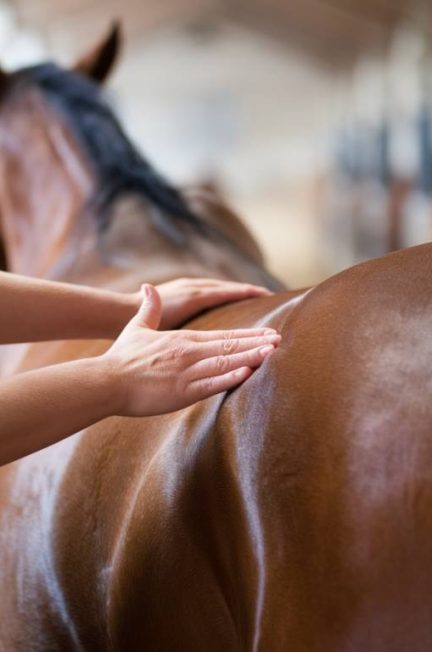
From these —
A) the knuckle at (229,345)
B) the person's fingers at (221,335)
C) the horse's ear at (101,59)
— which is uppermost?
the horse's ear at (101,59)

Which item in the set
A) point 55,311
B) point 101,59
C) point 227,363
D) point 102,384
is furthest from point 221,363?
point 101,59

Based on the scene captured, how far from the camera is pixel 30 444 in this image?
95 cm

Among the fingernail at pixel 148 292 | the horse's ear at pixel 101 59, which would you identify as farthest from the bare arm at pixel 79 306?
the horse's ear at pixel 101 59

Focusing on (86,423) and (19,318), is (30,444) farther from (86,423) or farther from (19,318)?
(19,318)

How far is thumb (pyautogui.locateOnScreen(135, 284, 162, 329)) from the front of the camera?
109 centimetres

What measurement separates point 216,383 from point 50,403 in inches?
6.1

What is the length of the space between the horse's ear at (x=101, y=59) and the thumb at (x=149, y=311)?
128cm

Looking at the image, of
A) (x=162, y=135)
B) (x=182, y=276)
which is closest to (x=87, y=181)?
(x=182, y=276)

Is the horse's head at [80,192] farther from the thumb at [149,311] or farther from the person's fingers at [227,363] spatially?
the person's fingers at [227,363]

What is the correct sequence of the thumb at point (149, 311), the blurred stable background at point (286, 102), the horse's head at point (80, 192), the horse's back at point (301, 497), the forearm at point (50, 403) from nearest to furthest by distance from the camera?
the horse's back at point (301, 497)
the forearm at point (50, 403)
the thumb at point (149, 311)
the horse's head at point (80, 192)
the blurred stable background at point (286, 102)

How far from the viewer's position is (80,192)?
1968mm

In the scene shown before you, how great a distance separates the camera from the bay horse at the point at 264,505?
31.3 inches

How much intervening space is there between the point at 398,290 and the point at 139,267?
0.84m

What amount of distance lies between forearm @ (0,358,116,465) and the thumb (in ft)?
0.39
